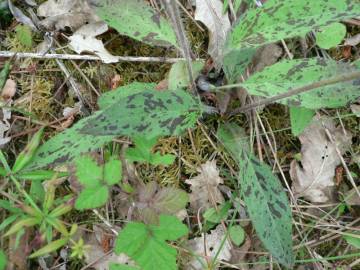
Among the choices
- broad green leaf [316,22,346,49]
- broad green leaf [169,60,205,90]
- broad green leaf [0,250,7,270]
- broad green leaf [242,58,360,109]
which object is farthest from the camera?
broad green leaf [316,22,346,49]

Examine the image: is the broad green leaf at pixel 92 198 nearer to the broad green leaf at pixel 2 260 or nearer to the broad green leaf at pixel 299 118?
the broad green leaf at pixel 2 260

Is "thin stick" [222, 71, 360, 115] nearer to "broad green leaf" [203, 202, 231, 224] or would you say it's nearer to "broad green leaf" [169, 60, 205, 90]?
"broad green leaf" [169, 60, 205, 90]

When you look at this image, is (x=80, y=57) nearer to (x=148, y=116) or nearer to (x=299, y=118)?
(x=148, y=116)

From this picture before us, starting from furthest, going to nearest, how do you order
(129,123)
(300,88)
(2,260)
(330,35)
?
1. (330,35)
2. (2,260)
3. (129,123)
4. (300,88)

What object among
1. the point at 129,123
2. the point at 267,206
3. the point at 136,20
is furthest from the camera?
the point at 136,20

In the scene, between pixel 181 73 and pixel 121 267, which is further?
pixel 181 73

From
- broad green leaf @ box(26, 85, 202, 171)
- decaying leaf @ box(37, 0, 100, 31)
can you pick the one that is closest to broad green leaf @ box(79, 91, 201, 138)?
broad green leaf @ box(26, 85, 202, 171)

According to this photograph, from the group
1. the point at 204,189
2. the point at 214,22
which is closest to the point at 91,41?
the point at 214,22
